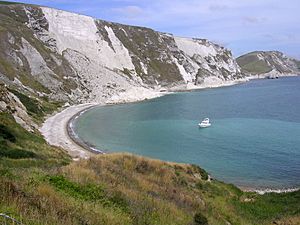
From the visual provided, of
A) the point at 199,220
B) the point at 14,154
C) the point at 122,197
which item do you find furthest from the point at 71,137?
the point at 122,197

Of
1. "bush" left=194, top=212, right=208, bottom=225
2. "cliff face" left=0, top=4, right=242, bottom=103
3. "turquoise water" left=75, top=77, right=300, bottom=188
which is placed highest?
"cliff face" left=0, top=4, right=242, bottom=103

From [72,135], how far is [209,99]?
218ft

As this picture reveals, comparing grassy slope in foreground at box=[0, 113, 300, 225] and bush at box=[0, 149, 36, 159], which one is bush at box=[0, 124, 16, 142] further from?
bush at box=[0, 149, 36, 159]

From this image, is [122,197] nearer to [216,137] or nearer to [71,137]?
[71,137]

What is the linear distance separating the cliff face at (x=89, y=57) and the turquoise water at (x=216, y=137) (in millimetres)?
14604

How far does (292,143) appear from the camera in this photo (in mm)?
49531

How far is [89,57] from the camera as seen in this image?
119375 millimetres

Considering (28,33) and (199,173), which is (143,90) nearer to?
(28,33)

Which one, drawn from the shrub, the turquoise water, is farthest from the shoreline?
the shrub

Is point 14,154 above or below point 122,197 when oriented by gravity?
below

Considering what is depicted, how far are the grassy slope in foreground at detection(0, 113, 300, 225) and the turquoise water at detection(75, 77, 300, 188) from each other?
570 inches

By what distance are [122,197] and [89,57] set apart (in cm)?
11176

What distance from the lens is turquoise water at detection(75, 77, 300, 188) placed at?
3909 cm

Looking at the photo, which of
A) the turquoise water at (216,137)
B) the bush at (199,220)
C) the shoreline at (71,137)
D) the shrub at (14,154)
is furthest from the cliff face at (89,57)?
the bush at (199,220)
